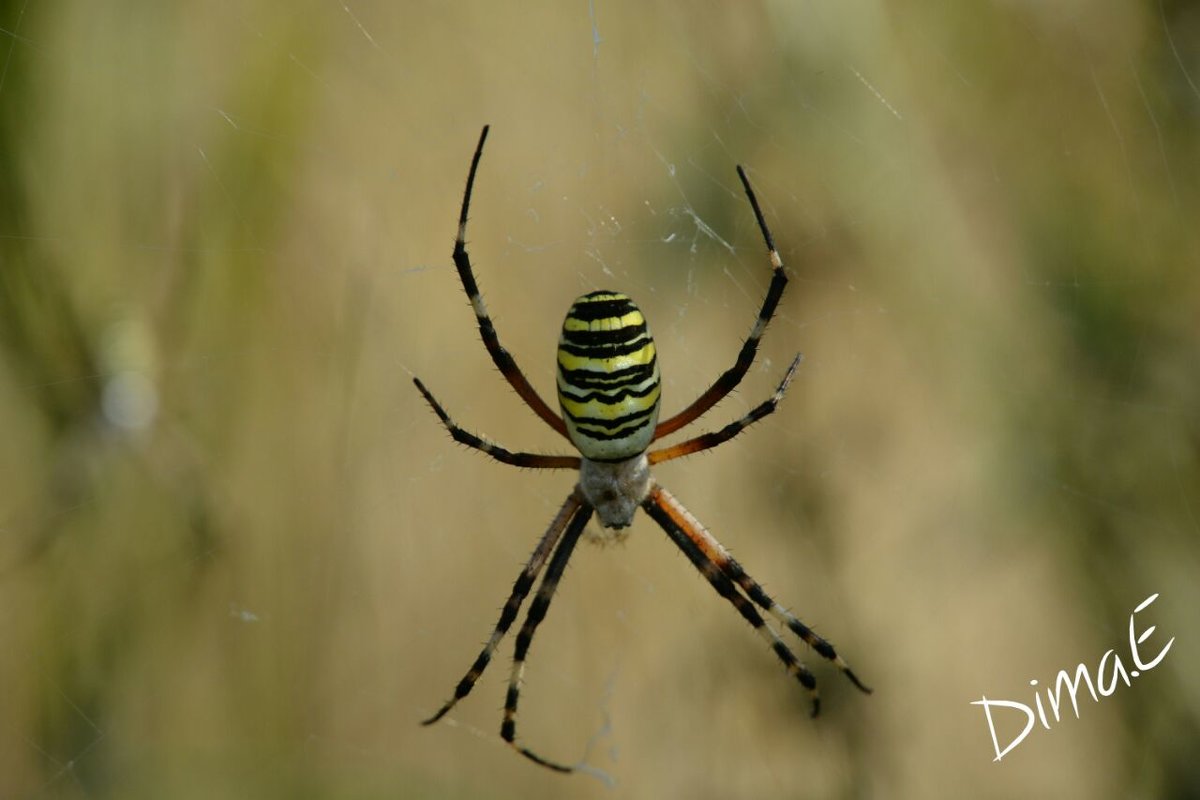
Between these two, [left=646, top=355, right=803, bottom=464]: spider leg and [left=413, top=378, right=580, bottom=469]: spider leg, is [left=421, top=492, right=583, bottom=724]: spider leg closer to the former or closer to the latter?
[left=413, top=378, right=580, bottom=469]: spider leg

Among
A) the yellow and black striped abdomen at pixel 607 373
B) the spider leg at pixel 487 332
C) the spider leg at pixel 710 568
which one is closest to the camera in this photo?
the yellow and black striped abdomen at pixel 607 373

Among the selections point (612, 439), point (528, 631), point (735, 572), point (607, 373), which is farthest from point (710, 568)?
point (607, 373)

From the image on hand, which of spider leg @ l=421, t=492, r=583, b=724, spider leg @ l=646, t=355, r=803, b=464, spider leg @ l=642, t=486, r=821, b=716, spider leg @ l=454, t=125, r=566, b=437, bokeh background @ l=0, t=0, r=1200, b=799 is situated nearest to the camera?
bokeh background @ l=0, t=0, r=1200, b=799

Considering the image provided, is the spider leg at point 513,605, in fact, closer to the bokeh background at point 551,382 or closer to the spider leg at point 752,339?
the bokeh background at point 551,382
